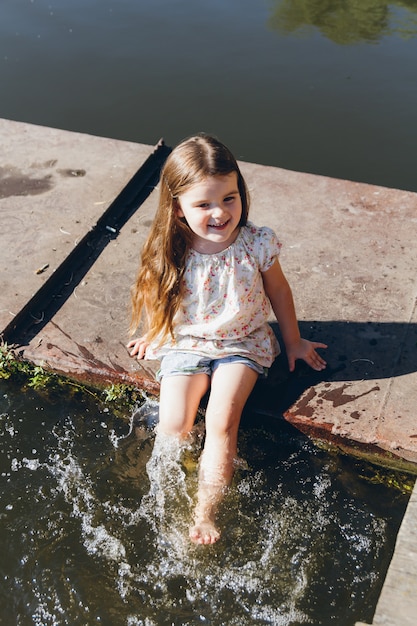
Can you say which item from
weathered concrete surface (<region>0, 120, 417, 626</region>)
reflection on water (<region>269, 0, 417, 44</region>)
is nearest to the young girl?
weathered concrete surface (<region>0, 120, 417, 626</region>)

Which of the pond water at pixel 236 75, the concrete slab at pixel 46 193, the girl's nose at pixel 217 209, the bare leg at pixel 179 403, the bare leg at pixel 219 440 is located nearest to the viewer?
the bare leg at pixel 219 440

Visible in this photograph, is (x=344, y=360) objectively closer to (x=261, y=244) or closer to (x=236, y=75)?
(x=261, y=244)

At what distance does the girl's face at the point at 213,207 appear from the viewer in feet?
9.63

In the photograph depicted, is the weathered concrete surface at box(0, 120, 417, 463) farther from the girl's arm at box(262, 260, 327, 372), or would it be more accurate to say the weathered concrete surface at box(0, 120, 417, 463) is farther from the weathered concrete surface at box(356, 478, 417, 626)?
the weathered concrete surface at box(356, 478, 417, 626)

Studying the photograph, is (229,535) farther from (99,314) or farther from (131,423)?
(99,314)

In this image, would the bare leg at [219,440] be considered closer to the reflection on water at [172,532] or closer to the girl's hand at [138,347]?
the reflection on water at [172,532]

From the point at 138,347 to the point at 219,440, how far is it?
681mm

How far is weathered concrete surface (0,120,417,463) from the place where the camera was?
3229 millimetres

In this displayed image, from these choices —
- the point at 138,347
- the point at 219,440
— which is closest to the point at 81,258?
the point at 138,347

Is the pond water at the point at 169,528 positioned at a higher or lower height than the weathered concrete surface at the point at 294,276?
lower

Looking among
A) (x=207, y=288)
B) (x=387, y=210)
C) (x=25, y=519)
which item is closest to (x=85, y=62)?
(x=387, y=210)

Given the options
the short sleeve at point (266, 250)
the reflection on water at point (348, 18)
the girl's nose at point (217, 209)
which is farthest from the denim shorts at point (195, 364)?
the reflection on water at point (348, 18)

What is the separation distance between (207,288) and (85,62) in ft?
13.9

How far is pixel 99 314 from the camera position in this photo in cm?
370
